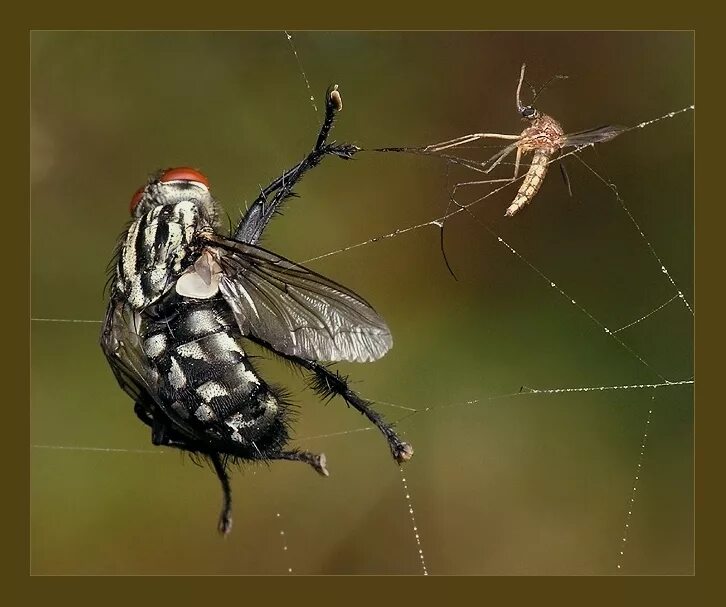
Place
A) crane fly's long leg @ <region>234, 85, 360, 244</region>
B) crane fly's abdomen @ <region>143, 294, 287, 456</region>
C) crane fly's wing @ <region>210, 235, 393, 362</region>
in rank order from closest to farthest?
1. crane fly's wing @ <region>210, 235, 393, 362</region>
2. crane fly's abdomen @ <region>143, 294, 287, 456</region>
3. crane fly's long leg @ <region>234, 85, 360, 244</region>

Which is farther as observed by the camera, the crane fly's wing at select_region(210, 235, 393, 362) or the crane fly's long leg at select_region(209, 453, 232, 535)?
the crane fly's long leg at select_region(209, 453, 232, 535)

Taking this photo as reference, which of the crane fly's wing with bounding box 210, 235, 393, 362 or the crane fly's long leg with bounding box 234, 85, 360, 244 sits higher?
the crane fly's long leg with bounding box 234, 85, 360, 244

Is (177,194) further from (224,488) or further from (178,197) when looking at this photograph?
(224,488)

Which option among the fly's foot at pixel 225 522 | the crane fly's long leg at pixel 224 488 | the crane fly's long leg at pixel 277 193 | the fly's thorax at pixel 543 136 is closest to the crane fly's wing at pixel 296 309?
the crane fly's long leg at pixel 277 193

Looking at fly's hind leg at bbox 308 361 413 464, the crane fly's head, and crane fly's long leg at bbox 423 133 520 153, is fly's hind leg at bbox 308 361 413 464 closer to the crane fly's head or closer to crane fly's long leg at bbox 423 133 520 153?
crane fly's long leg at bbox 423 133 520 153

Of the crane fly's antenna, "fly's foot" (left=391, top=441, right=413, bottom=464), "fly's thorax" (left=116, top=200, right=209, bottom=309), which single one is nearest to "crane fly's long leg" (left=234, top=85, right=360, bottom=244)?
"fly's thorax" (left=116, top=200, right=209, bottom=309)

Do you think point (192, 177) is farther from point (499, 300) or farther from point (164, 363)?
point (499, 300)

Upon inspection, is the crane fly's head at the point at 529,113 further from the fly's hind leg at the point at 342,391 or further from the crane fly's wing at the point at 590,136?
the fly's hind leg at the point at 342,391
